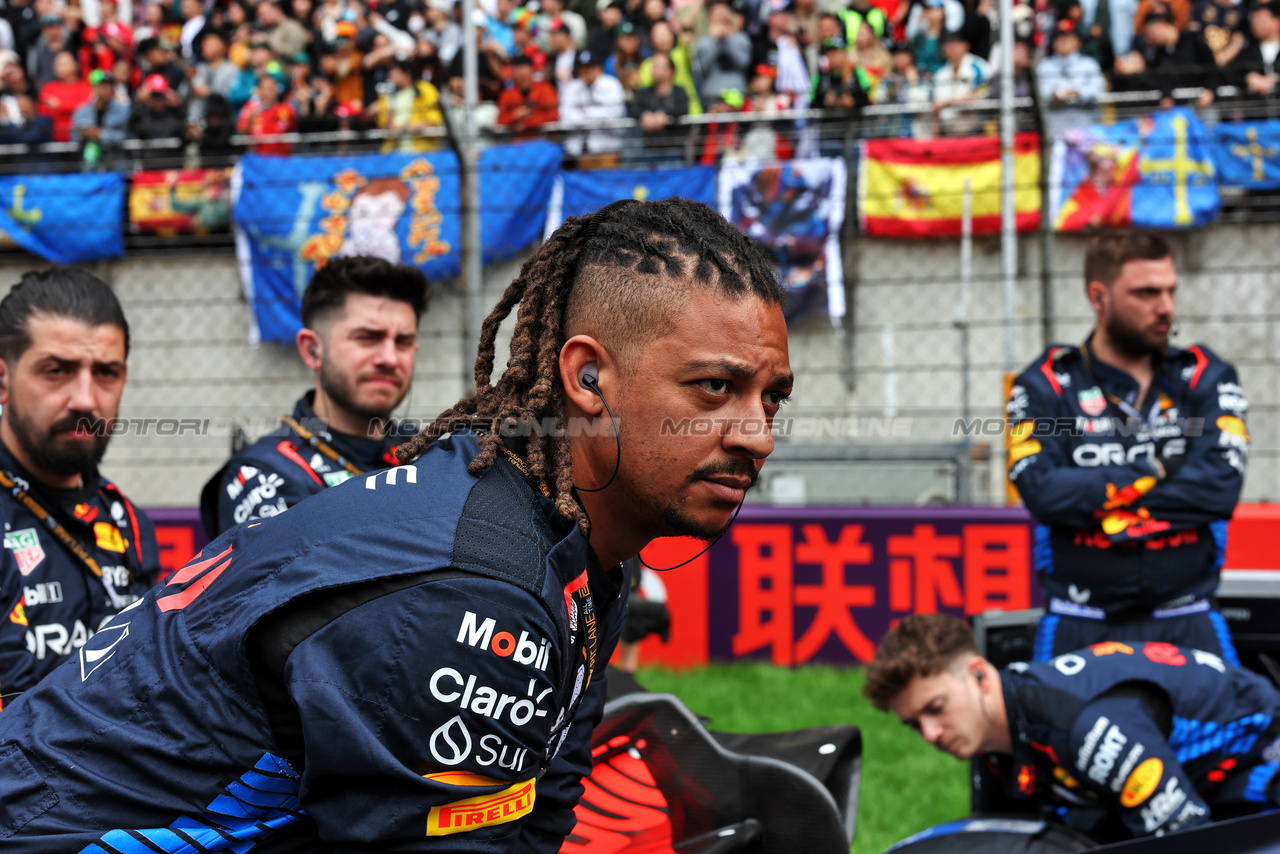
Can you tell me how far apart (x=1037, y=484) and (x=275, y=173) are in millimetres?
7032

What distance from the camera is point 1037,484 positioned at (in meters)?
4.14

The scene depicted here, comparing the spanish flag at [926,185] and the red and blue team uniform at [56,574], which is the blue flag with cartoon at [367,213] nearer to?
the spanish flag at [926,185]

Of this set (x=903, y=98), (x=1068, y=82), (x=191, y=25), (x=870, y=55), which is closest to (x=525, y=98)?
(x=870, y=55)

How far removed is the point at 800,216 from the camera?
890 centimetres

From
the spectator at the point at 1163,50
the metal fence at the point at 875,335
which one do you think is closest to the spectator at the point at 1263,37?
the spectator at the point at 1163,50

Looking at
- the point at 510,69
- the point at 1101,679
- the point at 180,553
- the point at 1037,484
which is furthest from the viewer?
the point at 510,69

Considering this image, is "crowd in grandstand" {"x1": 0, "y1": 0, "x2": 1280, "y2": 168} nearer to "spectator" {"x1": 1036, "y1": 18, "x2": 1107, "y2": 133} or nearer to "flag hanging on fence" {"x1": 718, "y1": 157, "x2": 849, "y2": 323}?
"spectator" {"x1": 1036, "y1": 18, "x2": 1107, "y2": 133}

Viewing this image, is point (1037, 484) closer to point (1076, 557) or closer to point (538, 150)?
point (1076, 557)

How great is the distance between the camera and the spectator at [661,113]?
9.00m

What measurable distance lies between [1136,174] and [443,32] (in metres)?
6.60

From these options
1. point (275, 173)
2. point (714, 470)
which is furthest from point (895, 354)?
point (714, 470)

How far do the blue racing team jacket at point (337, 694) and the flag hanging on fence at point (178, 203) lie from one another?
28.4 feet

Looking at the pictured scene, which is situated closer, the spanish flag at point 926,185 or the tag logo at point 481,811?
the tag logo at point 481,811

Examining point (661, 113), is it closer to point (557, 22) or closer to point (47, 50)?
point (557, 22)
